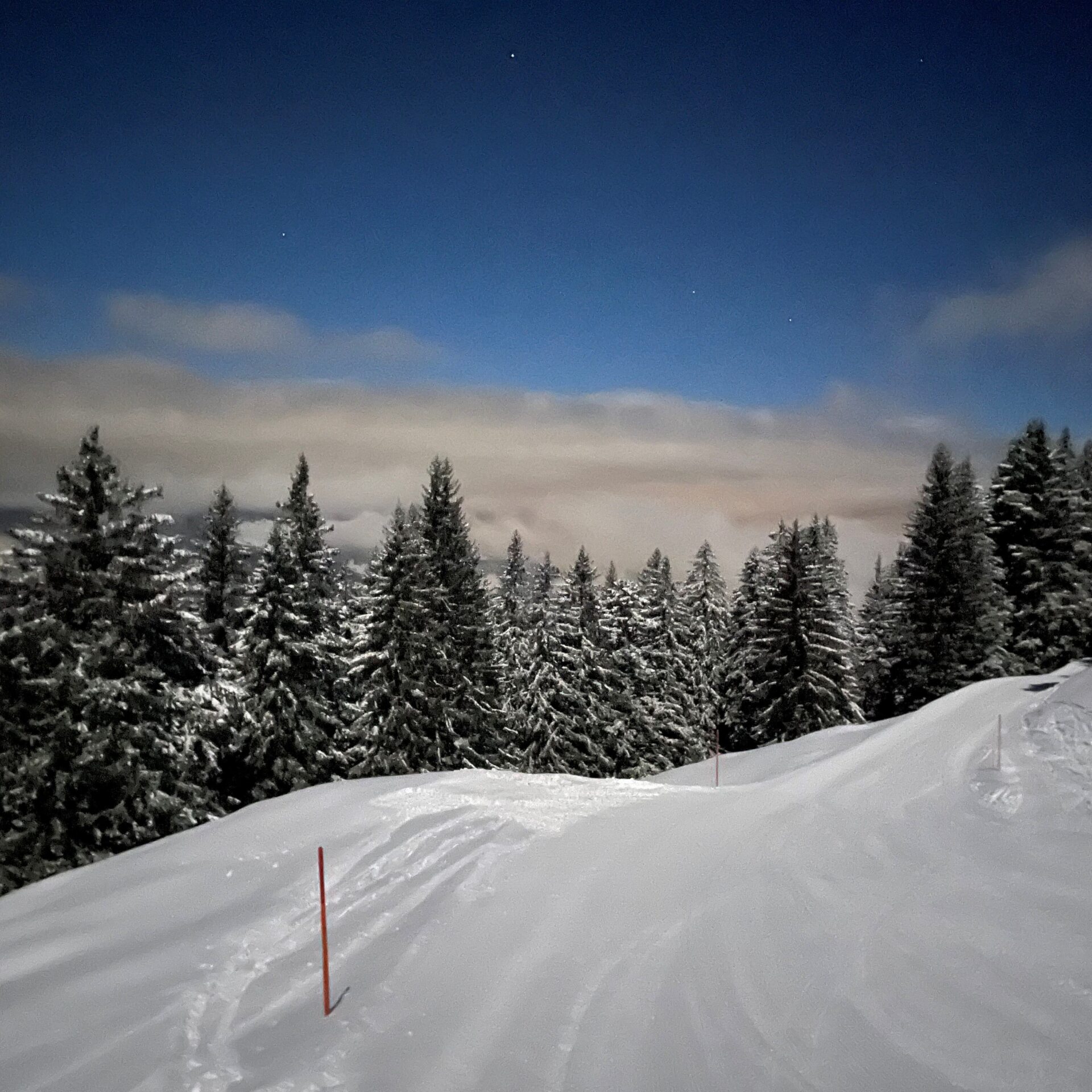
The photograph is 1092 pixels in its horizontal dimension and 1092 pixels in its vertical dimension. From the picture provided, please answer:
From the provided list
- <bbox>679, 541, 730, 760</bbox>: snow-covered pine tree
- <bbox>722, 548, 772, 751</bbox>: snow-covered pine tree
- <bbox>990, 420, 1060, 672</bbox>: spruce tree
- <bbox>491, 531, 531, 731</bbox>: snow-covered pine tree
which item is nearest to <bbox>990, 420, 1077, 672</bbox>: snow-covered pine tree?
<bbox>990, 420, 1060, 672</bbox>: spruce tree

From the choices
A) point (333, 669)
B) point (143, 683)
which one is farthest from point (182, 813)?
point (333, 669)

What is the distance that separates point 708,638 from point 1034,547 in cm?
1907

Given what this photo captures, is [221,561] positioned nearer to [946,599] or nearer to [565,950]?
[565,950]

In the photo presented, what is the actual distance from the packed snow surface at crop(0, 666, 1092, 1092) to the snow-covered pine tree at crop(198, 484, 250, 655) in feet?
70.7

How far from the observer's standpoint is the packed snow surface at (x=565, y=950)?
17.1ft

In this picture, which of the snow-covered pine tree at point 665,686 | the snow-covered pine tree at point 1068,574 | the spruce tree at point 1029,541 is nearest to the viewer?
the snow-covered pine tree at point 1068,574

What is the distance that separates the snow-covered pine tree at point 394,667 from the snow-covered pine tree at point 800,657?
50.6 feet

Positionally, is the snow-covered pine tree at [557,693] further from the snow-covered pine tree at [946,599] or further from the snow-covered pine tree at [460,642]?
the snow-covered pine tree at [946,599]

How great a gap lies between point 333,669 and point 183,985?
22149mm

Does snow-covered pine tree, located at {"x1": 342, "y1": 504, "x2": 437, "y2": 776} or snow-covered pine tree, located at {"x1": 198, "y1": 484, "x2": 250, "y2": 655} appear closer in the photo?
snow-covered pine tree, located at {"x1": 342, "y1": 504, "x2": 437, "y2": 776}

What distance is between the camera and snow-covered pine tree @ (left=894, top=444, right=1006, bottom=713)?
3041cm

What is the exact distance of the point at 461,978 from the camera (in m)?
6.37

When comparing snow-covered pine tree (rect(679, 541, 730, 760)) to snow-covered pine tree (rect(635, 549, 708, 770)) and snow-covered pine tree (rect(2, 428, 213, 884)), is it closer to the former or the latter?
snow-covered pine tree (rect(635, 549, 708, 770))

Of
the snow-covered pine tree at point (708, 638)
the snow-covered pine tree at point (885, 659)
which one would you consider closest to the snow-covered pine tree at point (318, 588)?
the snow-covered pine tree at point (708, 638)
